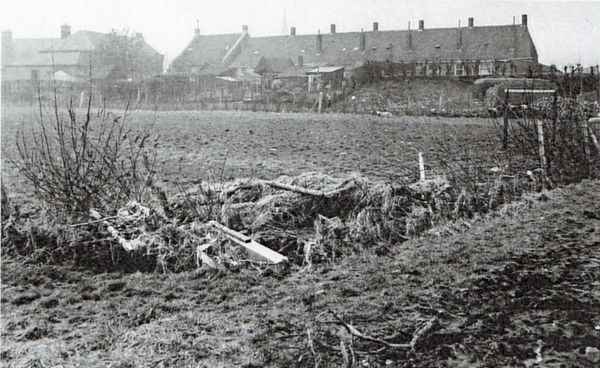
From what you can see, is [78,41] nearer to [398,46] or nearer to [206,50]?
[206,50]

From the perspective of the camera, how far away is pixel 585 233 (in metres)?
5.74

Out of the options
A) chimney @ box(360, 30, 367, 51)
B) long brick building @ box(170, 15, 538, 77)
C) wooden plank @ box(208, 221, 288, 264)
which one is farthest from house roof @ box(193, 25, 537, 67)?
wooden plank @ box(208, 221, 288, 264)

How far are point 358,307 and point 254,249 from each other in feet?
5.56

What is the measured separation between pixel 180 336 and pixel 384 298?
1615 millimetres

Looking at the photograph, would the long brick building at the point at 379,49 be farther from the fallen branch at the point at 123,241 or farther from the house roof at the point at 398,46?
the fallen branch at the point at 123,241

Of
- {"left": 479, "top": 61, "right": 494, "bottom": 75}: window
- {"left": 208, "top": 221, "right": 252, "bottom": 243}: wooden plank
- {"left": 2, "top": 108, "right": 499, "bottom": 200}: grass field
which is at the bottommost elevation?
{"left": 208, "top": 221, "right": 252, "bottom": 243}: wooden plank

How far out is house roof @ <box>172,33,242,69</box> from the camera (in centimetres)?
5566

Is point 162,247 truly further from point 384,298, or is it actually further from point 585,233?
point 585,233

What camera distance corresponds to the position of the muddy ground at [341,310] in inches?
134

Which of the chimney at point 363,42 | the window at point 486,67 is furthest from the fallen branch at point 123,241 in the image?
the chimney at point 363,42

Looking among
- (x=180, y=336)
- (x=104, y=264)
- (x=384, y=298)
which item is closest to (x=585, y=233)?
(x=384, y=298)

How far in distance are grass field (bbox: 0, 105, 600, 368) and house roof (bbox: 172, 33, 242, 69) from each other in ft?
169

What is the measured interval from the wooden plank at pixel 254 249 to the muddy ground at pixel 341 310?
0.51 ft

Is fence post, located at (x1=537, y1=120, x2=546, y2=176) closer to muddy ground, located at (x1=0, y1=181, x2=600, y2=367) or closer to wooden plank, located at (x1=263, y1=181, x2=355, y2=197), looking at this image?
muddy ground, located at (x1=0, y1=181, x2=600, y2=367)
